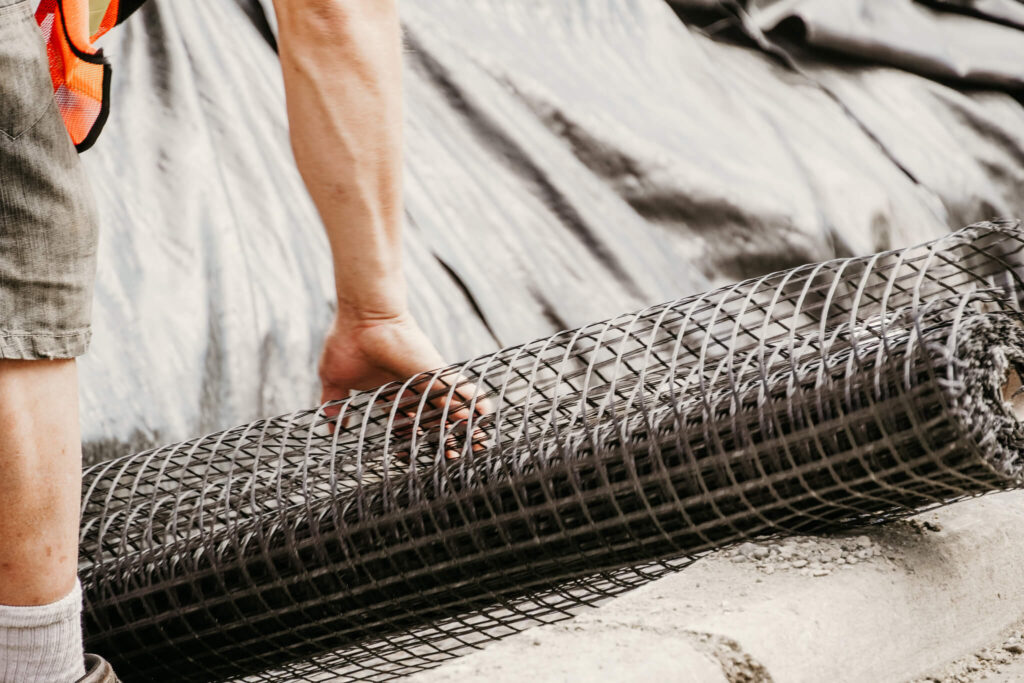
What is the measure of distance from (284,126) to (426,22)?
1.23ft

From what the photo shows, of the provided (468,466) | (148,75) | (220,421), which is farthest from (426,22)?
(468,466)

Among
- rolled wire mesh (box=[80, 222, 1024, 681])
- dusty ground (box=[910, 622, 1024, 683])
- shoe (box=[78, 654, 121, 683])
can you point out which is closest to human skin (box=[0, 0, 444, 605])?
rolled wire mesh (box=[80, 222, 1024, 681])

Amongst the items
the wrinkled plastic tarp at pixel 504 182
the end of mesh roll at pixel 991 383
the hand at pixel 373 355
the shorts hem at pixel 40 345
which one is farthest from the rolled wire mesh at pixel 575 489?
the wrinkled plastic tarp at pixel 504 182

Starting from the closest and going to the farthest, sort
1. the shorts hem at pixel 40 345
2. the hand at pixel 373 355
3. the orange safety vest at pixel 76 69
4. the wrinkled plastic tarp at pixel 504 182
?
the shorts hem at pixel 40 345 → the orange safety vest at pixel 76 69 → the hand at pixel 373 355 → the wrinkled plastic tarp at pixel 504 182

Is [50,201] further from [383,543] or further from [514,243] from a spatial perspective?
[514,243]

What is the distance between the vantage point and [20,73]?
540mm

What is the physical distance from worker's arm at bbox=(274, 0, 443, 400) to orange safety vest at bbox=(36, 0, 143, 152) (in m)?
0.33

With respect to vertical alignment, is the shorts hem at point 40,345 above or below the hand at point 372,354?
above

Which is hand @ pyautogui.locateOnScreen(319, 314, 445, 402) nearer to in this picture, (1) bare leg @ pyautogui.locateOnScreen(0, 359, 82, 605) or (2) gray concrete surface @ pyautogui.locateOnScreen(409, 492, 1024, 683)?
(2) gray concrete surface @ pyautogui.locateOnScreen(409, 492, 1024, 683)

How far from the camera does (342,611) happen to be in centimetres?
74

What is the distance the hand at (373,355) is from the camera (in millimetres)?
994

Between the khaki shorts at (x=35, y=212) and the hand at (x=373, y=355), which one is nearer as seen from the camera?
the khaki shorts at (x=35, y=212)

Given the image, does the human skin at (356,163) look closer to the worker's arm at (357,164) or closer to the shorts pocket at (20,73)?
the worker's arm at (357,164)

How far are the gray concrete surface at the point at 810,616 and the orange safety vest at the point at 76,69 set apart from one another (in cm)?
49
